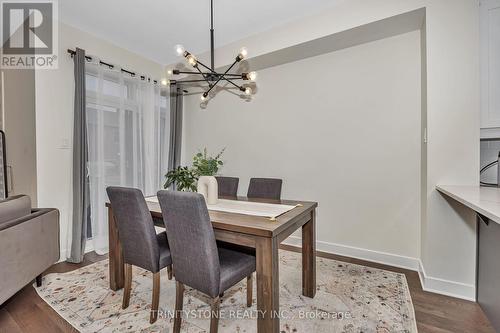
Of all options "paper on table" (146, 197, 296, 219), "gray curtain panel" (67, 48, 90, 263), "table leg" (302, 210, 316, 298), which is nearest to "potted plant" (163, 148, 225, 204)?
"paper on table" (146, 197, 296, 219)

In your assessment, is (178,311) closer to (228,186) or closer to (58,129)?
(228,186)

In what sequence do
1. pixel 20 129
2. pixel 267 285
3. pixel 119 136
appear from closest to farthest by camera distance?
pixel 267 285, pixel 20 129, pixel 119 136

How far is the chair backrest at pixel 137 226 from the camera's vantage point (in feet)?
5.54

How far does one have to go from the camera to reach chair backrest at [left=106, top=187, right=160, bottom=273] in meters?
1.69

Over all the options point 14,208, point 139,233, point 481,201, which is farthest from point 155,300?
point 481,201

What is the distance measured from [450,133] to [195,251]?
7.37 ft

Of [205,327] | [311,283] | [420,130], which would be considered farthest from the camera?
[420,130]

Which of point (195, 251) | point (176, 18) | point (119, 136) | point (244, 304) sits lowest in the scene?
point (244, 304)

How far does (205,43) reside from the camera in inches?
130

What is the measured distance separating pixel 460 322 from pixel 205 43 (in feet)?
12.6

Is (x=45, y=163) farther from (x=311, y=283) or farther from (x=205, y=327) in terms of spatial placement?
(x=311, y=283)

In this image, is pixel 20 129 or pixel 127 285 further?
pixel 20 129

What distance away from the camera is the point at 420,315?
1.78 metres

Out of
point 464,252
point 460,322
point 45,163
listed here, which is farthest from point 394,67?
point 45,163
